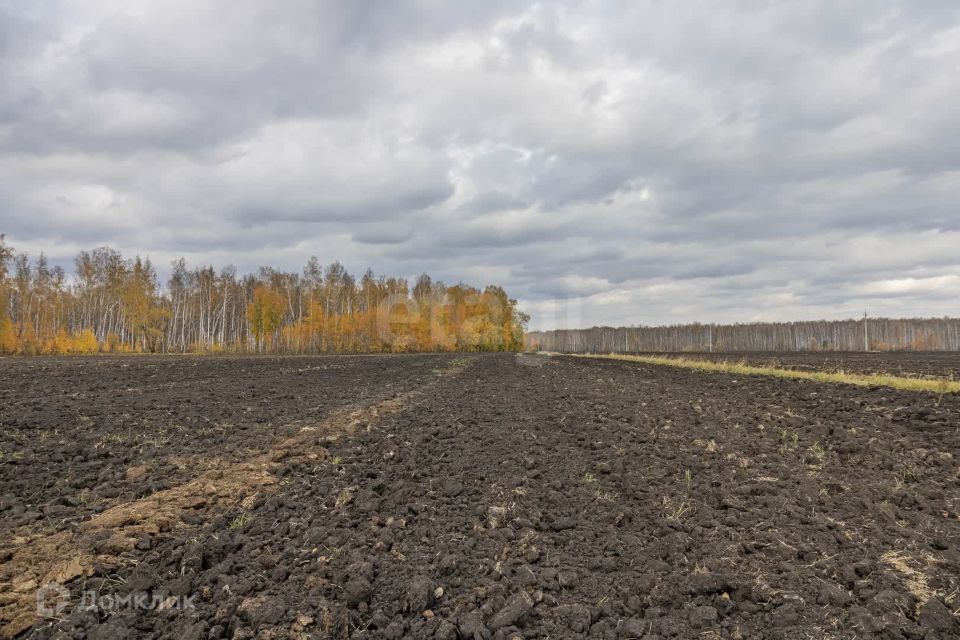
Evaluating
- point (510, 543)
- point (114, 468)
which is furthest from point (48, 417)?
point (510, 543)

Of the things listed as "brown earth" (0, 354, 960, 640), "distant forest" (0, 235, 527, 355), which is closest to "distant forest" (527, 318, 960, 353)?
"distant forest" (0, 235, 527, 355)

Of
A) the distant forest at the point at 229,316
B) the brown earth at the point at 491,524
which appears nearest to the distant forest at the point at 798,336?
the distant forest at the point at 229,316

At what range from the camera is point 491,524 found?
216 inches

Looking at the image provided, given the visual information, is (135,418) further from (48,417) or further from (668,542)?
(668,542)

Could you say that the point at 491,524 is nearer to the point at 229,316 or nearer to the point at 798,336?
the point at 798,336

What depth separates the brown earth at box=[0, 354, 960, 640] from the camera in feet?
13.1

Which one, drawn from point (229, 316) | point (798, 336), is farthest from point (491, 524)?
point (229, 316)

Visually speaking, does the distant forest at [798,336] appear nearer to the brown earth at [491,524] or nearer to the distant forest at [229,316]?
the distant forest at [229,316]

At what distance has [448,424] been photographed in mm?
10539

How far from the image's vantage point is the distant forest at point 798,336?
166 ft

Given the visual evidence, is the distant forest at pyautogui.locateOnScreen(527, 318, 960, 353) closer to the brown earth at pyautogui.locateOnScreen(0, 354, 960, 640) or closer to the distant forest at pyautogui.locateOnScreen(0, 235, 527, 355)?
the distant forest at pyautogui.locateOnScreen(0, 235, 527, 355)

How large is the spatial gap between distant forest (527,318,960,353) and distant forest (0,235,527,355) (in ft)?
66.5

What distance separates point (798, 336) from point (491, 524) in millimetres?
59594

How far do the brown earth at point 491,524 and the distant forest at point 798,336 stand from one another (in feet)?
149
